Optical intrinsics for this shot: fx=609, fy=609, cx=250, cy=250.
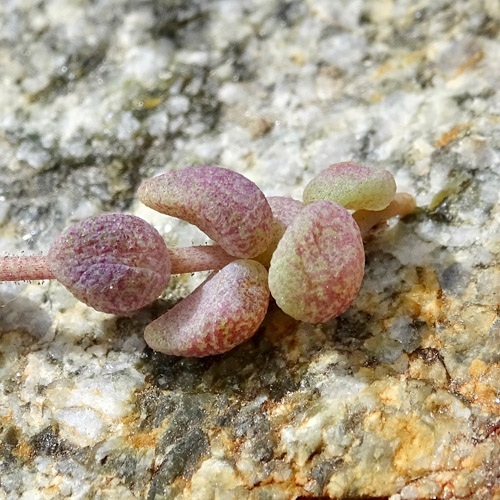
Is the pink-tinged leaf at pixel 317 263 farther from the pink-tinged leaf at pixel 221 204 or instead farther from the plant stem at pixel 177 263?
the plant stem at pixel 177 263

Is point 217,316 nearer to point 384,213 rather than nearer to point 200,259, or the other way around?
point 200,259

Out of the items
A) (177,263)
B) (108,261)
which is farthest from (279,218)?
(108,261)

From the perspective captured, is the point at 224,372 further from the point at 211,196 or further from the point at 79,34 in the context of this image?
the point at 79,34

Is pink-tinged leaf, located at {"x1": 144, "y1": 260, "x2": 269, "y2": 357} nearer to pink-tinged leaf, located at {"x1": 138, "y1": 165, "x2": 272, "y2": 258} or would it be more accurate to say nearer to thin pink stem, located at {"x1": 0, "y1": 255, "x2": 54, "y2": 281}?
pink-tinged leaf, located at {"x1": 138, "y1": 165, "x2": 272, "y2": 258}

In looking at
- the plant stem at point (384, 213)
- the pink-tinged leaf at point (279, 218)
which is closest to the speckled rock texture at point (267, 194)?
the plant stem at point (384, 213)

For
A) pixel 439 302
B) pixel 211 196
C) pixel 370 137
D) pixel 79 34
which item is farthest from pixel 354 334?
pixel 79 34
